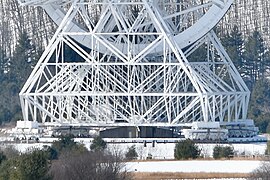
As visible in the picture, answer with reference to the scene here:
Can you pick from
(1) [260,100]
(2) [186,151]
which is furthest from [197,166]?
(1) [260,100]

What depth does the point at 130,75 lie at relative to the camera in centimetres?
8750

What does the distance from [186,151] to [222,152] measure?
65.9 inches

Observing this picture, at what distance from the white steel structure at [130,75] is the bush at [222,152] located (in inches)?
240

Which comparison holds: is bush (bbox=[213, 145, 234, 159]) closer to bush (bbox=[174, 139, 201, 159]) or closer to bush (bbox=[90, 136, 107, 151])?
bush (bbox=[174, 139, 201, 159])

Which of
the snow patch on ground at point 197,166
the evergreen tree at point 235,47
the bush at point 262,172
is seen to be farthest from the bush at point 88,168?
the evergreen tree at point 235,47

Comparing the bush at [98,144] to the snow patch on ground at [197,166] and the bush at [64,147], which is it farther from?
the snow patch on ground at [197,166]

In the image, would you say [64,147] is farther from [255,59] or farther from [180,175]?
[255,59]

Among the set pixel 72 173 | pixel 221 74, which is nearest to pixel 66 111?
pixel 221 74

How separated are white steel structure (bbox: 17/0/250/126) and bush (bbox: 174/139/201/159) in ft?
22.8

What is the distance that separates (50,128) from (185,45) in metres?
7.75

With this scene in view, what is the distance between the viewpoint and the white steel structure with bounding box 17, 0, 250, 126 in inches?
3391

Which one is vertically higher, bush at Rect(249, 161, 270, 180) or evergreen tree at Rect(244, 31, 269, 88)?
evergreen tree at Rect(244, 31, 269, 88)

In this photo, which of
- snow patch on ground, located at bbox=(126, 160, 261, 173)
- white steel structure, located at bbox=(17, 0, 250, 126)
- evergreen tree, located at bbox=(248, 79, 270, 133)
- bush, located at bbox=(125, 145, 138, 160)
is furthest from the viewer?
evergreen tree, located at bbox=(248, 79, 270, 133)

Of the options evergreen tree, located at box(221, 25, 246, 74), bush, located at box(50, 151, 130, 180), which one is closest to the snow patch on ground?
bush, located at box(50, 151, 130, 180)
